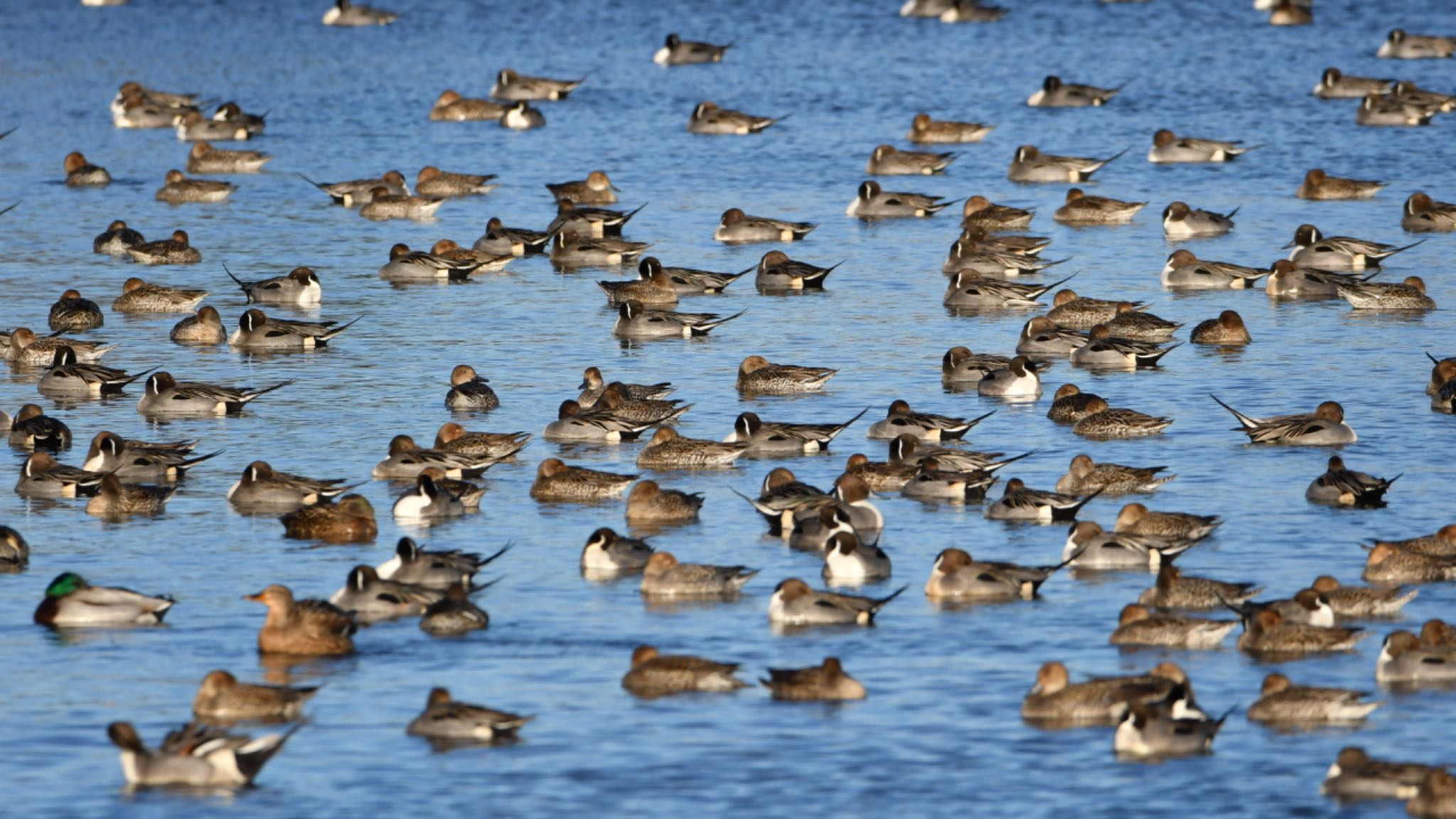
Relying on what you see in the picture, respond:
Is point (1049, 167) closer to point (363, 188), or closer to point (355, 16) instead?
point (363, 188)

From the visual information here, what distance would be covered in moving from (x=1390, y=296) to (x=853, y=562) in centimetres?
1534

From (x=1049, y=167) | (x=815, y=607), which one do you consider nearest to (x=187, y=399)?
(x=815, y=607)

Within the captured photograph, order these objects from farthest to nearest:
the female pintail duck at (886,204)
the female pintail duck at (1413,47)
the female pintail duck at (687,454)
A: the female pintail duck at (1413,47) < the female pintail duck at (886,204) < the female pintail duck at (687,454)

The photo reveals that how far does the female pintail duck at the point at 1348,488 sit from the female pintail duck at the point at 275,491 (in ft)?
28.4

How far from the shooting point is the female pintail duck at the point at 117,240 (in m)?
37.8

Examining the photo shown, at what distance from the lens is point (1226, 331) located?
29812 mm

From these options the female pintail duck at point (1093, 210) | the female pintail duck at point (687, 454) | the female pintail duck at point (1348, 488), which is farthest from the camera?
the female pintail duck at point (1093, 210)

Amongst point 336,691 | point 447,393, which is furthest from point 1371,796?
point 447,393

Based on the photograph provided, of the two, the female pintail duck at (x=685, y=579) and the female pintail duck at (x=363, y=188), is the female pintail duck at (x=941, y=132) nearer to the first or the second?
the female pintail duck at (x=363, y=188)

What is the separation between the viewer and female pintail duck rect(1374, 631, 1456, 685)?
16.5m

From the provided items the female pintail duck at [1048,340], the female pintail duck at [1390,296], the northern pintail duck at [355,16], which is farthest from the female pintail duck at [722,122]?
the northern pintail duck at [355,16]

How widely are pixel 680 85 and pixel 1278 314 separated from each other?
29004 mm

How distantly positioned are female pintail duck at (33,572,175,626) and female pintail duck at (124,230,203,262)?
1910cm

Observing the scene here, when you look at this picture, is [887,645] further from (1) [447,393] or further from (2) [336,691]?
(1) [447,393]
